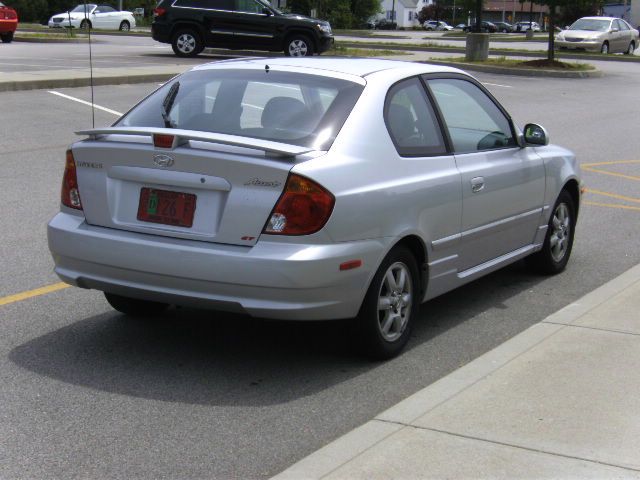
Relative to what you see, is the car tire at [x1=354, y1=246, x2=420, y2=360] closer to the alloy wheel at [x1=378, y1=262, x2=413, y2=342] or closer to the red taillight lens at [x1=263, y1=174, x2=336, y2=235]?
the alloy wheel at [x1=378, y1=262, x2=413, y2=342]

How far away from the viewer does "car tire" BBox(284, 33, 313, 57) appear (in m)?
29.1

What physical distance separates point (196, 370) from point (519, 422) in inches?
70.0

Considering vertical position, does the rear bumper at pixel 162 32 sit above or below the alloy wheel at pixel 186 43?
above

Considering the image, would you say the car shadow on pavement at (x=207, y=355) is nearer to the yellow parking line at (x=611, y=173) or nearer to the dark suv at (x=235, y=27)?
the yellow parking line at (x=611, y=173)

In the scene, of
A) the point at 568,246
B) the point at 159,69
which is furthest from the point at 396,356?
the point at 159,69

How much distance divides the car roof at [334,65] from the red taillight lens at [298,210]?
1139 millimetres

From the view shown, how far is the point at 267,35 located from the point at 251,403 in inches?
975

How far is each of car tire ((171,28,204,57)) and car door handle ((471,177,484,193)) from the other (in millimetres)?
23613

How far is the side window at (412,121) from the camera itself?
6.14 metres

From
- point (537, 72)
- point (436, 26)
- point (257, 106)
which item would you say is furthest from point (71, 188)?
point (436, 26)

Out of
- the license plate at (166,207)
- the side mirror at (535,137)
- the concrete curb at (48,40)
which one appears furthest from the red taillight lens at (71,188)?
the concrete curb at (48,40)

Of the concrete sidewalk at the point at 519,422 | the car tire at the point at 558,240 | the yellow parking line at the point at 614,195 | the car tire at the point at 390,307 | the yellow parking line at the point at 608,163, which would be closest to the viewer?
the concrete sidewalk at the point at 519,422

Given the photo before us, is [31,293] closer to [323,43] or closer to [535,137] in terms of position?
[535,137]

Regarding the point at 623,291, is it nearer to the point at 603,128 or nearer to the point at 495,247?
the point at 495,247
